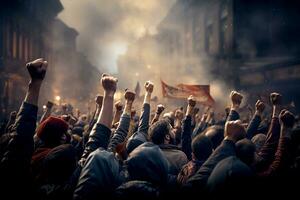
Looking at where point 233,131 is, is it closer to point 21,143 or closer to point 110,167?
point 110,167

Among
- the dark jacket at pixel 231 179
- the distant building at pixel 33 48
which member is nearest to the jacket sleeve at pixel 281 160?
the dark jacket at pixel 231 179

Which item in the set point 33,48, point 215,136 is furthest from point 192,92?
point 33,48

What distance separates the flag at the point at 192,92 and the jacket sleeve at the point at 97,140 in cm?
690

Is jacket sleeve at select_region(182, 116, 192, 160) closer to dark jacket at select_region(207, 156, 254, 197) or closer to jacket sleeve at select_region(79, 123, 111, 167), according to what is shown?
jacket sleeve at select_region(79, 123, 111, 167)

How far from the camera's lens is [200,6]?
2655 centimetres

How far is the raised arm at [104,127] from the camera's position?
305cm

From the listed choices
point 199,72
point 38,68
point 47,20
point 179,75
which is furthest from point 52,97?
point 38,68

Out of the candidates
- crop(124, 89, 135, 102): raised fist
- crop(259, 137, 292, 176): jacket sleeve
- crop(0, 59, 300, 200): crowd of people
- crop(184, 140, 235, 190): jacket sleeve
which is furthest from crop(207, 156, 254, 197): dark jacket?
crop(124, 89, 135, 102): raised fist

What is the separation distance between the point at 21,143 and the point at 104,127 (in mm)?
761

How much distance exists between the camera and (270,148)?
3.73m

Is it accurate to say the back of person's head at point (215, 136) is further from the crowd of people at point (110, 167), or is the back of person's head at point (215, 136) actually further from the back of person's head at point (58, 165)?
the back of person's head at point (58, 165)

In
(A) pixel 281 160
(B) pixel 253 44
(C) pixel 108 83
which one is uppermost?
(B) pixel 253 44

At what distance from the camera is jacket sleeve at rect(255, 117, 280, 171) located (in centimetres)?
350

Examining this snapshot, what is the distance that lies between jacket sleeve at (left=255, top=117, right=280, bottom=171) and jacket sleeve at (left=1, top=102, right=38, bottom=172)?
2137 millimetres
